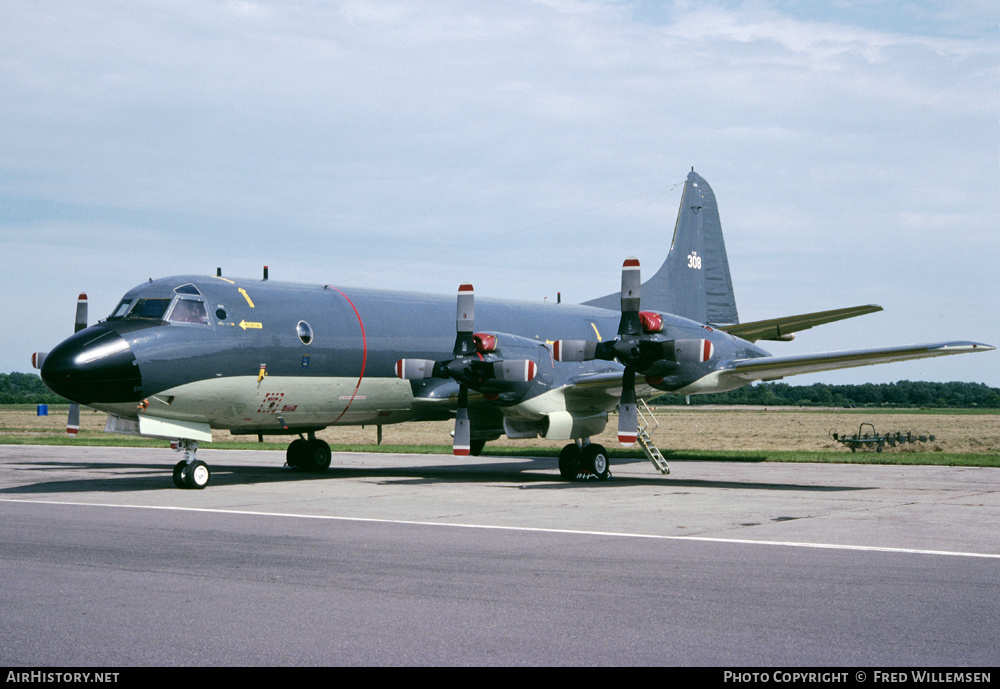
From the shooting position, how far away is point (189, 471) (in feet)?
60.5

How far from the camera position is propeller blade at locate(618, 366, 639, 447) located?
1867 centimetres

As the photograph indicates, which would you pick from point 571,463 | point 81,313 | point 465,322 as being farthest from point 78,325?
point 571,463

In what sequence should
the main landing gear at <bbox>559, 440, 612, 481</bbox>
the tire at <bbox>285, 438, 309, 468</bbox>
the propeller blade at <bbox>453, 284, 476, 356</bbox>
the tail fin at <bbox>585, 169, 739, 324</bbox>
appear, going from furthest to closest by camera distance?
the tail fin at <bbox>585, 169, 739, 324</bbox>
the tire at <bbox>285, 438, 309, 468</bbox>
the main landing gear at <bbox>559, 440, 612, 481</bbox>
the propeller blade at <bbox>453, 284, 476, 356</bbox>

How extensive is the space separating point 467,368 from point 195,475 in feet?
19.0

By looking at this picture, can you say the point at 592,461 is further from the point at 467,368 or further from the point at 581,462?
the point at 467,368

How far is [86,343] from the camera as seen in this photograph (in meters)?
16.8

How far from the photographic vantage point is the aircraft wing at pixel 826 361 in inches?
682

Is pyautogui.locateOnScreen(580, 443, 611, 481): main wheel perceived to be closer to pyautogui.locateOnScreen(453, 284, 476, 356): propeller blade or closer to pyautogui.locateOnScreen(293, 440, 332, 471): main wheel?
pyautogui.locateOnScreen(453, 284, 476, 356): propeller blade

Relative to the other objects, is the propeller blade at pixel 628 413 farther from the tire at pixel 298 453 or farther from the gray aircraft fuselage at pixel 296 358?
the tire at pixel 298 453

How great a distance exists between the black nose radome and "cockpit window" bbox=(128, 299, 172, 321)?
0.94m

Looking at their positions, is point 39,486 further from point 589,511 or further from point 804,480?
point 804,480

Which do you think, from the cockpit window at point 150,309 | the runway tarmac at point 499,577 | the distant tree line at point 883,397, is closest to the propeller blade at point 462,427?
the runway tarmac at point 499,577

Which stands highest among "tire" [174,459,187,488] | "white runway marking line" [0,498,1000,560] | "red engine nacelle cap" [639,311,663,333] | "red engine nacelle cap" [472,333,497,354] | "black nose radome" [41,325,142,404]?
"red engine nacelle cap" [639,311,663,333]

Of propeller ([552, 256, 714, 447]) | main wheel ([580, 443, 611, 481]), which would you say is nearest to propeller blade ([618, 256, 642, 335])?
propeller ([552, 256, 714, 447])
